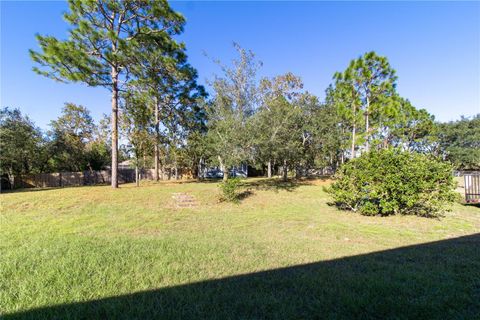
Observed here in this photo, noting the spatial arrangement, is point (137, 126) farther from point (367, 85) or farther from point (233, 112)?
point (367, 85)

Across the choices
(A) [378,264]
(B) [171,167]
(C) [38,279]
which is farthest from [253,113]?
(B) [171,167]

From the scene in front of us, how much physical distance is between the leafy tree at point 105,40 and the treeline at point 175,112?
51 mm

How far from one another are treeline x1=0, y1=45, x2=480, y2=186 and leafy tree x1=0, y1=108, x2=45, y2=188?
0.08m

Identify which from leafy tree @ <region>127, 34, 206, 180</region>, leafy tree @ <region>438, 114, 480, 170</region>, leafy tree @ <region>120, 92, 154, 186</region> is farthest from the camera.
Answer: leafy tree @ <region>438, 114, 480, 170</region>

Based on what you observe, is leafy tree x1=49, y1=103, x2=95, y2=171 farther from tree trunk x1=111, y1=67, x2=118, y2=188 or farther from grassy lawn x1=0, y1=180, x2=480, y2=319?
grassy lawn x1=0, y1=180, x2=480, y2=319

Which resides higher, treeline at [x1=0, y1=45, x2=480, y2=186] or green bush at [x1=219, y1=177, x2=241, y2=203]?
treeline at [x1=0, y1=45, x2=480, y2=186]

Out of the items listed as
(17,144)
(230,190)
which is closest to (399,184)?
(230,190)

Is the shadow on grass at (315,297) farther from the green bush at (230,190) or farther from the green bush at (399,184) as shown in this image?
the green bush at (230,190)

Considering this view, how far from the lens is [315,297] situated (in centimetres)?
246

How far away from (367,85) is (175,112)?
1559 cm

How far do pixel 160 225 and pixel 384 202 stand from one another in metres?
6.47

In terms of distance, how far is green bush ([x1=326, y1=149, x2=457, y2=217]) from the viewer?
6676 mm

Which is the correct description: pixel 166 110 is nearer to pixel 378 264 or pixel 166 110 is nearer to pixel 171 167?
pixel 171 167

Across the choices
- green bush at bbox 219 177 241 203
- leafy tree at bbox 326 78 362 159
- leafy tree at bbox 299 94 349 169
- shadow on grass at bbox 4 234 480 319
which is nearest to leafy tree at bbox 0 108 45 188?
green bush at bbox 219 177 241 203
